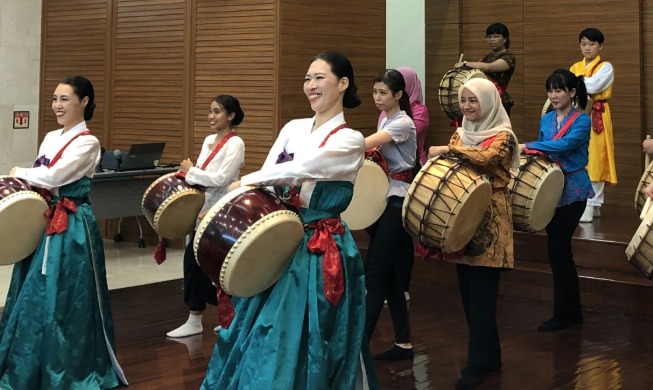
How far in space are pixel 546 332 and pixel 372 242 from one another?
1.42 metres

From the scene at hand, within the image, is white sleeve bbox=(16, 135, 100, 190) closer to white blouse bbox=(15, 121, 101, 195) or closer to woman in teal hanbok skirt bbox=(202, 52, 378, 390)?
white blouse bbox=(15, 121, 101, 195)

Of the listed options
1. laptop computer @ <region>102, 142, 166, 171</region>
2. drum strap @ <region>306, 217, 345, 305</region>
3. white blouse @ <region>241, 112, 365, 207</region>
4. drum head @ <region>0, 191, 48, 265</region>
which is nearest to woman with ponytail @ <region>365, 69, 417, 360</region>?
white blouse @ <region>241, 112, 365, 207</region>

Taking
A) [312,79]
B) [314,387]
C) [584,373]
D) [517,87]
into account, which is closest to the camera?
[314,387]

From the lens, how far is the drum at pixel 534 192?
472 centimetres

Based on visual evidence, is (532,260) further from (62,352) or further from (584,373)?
(62,352)

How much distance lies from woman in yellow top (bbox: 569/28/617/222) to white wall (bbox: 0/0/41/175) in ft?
18.0

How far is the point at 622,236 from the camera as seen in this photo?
6.16 metres

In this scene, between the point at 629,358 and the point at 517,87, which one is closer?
the point at 629,358

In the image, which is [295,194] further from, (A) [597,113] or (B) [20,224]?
(A) [597,113]

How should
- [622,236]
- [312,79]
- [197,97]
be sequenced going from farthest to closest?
[197,97], [622,236], [312,79]

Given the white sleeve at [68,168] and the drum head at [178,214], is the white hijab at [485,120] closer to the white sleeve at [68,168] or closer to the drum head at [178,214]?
the drum head at [178,214]

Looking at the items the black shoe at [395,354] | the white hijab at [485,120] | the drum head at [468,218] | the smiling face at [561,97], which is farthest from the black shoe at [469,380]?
the smiling face at [561,97]

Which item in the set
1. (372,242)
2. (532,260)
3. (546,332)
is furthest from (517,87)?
(372,242)

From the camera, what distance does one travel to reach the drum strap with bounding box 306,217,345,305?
124 inches
